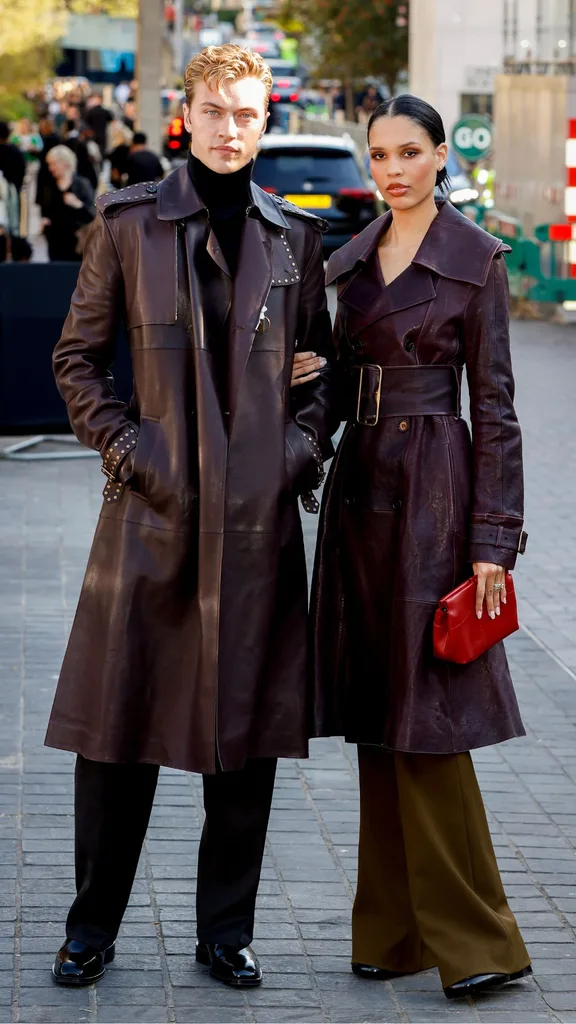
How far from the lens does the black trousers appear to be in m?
4.29

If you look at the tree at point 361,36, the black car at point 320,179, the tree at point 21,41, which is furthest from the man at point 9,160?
the tree at point 21,41

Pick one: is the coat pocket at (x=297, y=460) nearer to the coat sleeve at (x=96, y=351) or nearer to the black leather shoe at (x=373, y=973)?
the coat sleeve at (x=96, y=351)

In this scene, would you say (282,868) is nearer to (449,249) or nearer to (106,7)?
(449,249)

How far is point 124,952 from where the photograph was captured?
4.51 metres

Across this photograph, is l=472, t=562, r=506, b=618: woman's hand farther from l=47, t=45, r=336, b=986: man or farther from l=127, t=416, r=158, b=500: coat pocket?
l=127, t=416, r=158, b=500: coat pocket

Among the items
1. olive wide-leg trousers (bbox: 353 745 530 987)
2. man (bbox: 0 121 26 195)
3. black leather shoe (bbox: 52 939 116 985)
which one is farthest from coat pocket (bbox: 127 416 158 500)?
man (bbox: 0 121 26 195)

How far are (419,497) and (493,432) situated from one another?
216 millimetres

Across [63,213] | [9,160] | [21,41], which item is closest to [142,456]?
[63,213]

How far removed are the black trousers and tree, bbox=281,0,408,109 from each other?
146ft

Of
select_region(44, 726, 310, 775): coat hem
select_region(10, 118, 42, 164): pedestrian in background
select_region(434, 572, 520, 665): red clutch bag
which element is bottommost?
select_region(10, 118, 42, 164): pedestrian in background

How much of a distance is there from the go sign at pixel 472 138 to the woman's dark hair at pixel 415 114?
23.0 metres

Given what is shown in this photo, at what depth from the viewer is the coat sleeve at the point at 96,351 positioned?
417cm

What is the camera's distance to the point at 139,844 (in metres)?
4.37

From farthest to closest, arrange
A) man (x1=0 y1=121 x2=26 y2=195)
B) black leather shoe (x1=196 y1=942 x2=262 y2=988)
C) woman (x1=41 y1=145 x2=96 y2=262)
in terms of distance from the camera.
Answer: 1. man (x1=0 y1=121 x2=26 y2=195)
2. woman (x1=41 y1=145 x2=96 y2=262)
3. black leather shoe (x1=196 y1=942 x2=262 y2=988)
